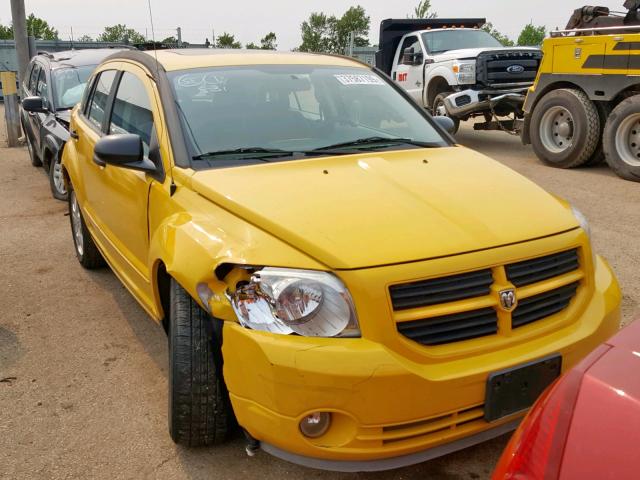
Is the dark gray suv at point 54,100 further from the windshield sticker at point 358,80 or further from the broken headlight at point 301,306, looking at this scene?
the broken headlight at point 301,306

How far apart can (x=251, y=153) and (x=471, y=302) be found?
140cm

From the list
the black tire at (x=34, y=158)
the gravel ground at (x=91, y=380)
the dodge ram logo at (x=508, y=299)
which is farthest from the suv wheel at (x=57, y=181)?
the dodge ram logo at (x=508, y=299)

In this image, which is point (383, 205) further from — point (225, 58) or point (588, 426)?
point (225, 58)

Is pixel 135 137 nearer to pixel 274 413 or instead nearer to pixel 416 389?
pixel 274 413

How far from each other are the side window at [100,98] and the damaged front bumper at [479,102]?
7.73 meters

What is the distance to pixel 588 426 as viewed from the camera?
136cm

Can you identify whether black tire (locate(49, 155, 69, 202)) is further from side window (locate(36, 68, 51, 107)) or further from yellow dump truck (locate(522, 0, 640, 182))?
yellow dump truck (locate(522, 0, 640, 182))

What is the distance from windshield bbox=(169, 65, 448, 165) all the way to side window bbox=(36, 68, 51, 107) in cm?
516

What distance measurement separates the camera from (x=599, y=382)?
4.72ft

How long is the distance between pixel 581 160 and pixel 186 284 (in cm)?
765

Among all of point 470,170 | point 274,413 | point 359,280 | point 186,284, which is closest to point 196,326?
point 186,284

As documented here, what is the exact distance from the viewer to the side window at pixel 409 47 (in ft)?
42.5

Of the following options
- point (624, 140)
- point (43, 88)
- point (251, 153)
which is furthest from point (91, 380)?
point (624, 140)

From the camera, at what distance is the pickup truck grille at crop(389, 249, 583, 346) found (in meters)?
2.28
